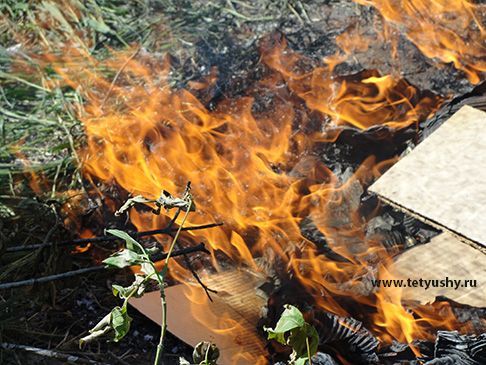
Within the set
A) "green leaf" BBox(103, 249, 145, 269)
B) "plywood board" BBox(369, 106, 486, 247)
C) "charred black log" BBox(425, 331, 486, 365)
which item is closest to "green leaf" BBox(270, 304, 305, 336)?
"green leaf" BBox(103, 249, 145, 269)

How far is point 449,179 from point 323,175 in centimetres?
61

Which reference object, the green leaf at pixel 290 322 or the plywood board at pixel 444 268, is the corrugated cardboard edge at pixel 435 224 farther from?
the green leaf at pixel 290 322

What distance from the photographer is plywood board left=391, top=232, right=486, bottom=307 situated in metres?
2.68

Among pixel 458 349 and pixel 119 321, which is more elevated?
pixel 119 321

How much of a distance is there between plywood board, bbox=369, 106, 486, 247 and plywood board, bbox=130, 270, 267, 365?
727 mm

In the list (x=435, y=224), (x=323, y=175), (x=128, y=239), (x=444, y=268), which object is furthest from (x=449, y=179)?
(x=128, y=239)

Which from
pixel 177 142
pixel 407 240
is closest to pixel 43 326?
pixel 177 142

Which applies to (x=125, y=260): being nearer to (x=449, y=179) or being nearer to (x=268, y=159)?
(x=449, y=179)

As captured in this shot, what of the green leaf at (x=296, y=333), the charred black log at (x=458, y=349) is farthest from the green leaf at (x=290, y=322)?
the charred black log at (x=458, y=349)

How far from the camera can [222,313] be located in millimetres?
2900

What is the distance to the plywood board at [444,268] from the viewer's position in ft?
8.80

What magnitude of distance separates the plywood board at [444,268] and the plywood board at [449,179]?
8cm

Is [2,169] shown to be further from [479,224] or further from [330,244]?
[479,224]

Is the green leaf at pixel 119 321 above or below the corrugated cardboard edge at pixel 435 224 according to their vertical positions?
above
